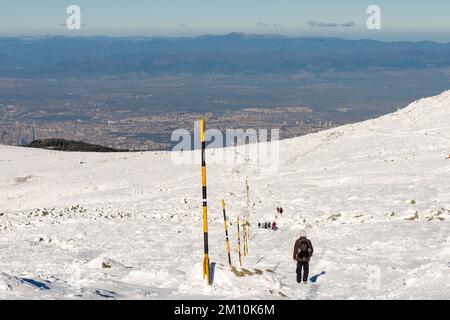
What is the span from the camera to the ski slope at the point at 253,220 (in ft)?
44.0

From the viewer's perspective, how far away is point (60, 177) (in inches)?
1783

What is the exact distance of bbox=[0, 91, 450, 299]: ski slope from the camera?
528 inches

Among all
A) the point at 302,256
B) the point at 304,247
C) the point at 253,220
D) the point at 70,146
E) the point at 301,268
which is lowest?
the point at 70,146

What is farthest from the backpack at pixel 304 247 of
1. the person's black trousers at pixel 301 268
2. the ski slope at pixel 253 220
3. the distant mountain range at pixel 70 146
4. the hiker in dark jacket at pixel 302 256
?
the distant mountain range at pixel 70 146

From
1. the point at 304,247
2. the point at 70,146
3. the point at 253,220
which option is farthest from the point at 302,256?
the point at 70,146

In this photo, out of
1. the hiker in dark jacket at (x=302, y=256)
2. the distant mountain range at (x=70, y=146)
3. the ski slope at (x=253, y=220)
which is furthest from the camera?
the distant mountain range at (x=70, y=146)

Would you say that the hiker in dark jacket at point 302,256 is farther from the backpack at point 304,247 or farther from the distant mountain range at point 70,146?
the distant mountain range at point 70,146

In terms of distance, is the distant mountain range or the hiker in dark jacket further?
the distant mountain range

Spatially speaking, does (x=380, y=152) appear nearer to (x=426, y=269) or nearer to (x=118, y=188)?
(x=118, y=188)

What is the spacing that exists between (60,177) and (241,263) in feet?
102

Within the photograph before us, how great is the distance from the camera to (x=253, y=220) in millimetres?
26672

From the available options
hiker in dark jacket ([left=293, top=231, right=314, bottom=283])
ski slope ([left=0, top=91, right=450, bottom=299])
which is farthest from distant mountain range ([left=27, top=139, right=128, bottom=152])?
hiker in dark jacket ([left=293, top=231, right=314, bottom=283])

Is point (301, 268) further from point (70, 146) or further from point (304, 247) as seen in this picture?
point (70, 146)

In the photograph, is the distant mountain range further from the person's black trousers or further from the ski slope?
the person's black trousers
